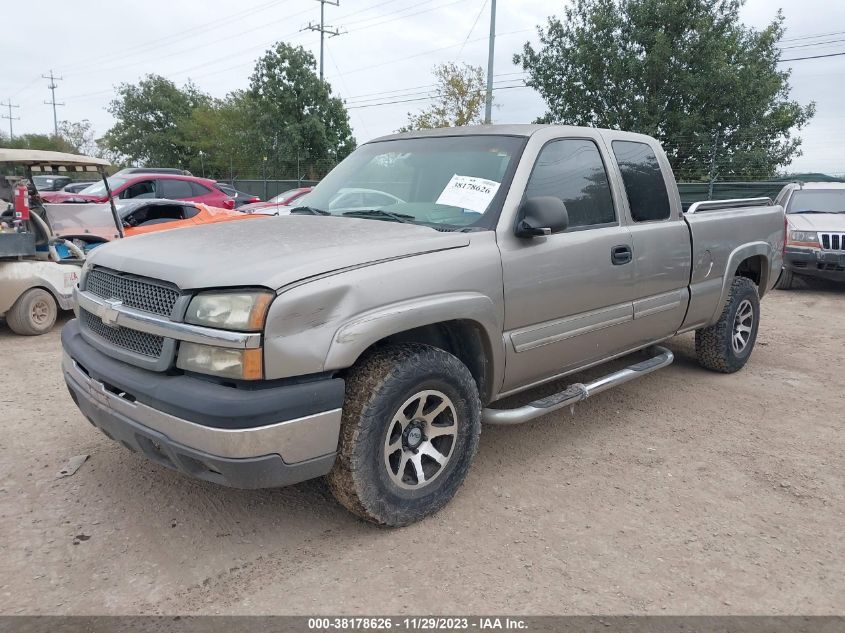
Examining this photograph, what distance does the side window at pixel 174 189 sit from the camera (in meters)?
14.5

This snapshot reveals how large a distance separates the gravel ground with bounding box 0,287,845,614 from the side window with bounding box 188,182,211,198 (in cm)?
1149

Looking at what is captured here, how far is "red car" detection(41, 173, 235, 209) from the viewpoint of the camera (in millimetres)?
13875

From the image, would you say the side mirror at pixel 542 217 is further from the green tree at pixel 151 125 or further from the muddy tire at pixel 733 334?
the green tree at pixel 151 125

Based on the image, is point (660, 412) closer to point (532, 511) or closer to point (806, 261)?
point (532, 511)

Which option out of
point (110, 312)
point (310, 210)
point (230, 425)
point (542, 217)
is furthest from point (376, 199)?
point (230, 425)

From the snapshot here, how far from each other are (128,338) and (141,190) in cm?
1286

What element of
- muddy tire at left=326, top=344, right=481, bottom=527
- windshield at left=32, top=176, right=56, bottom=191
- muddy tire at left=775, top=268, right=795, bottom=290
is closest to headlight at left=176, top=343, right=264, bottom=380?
muddy tire at left=326, top=344, right=481, bottom=527

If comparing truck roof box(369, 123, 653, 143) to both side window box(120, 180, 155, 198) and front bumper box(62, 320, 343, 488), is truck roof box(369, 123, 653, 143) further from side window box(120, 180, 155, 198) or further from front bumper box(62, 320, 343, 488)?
side window box(120, 180, 155, 198)

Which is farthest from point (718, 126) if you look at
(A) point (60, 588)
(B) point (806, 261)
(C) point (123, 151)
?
(C) point (123, 151)

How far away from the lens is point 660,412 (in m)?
4.67

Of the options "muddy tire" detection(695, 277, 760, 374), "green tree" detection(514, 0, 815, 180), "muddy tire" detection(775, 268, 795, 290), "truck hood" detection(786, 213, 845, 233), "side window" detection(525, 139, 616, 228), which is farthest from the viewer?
"green tree" detection(514, 0, 815, 180)

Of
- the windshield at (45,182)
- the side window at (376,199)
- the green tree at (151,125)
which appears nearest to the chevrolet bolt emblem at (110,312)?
the side window at (376,199)

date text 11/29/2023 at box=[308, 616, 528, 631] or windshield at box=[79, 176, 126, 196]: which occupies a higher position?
windshield at box=[79, 176, 126, 196]

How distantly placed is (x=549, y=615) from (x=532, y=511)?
0.79 m
